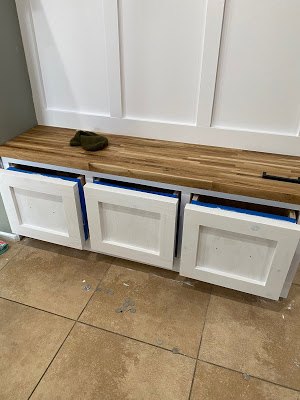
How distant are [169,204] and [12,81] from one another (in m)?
0.95

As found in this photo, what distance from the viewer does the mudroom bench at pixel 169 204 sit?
103 cm

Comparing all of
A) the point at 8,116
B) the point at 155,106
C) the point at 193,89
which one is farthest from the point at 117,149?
the point at 8,116

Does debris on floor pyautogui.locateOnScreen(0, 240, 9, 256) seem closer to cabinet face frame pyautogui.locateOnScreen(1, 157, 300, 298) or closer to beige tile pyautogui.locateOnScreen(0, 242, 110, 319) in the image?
beige tile pyautogui.locateOnScreen(0, 242, 110, 319)

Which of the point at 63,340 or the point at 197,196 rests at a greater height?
the point at 197,196

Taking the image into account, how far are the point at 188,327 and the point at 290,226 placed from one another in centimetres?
55

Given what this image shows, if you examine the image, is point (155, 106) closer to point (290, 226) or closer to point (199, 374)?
point (290, 226)

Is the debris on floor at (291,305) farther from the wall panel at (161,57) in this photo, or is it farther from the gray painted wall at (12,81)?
the gray painted wall at (12,81)

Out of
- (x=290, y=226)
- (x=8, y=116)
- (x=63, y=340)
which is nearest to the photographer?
(x=290, y=226)

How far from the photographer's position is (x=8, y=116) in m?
1.37

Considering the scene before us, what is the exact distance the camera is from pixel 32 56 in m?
1.40

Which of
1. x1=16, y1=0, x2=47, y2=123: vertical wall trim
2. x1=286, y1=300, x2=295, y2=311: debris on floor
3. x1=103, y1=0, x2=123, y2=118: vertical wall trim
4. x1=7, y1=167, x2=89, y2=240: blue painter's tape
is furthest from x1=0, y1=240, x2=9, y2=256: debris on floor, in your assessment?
x1=286, y1=300, x2=295, y2=311: debris on floor

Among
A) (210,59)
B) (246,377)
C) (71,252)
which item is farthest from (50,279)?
(210,59)

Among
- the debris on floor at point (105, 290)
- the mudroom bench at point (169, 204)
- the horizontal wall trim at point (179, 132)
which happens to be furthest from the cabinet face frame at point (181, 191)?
the horizontal wall trim at point (179, 132)

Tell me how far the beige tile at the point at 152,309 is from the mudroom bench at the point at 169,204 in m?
0.12
